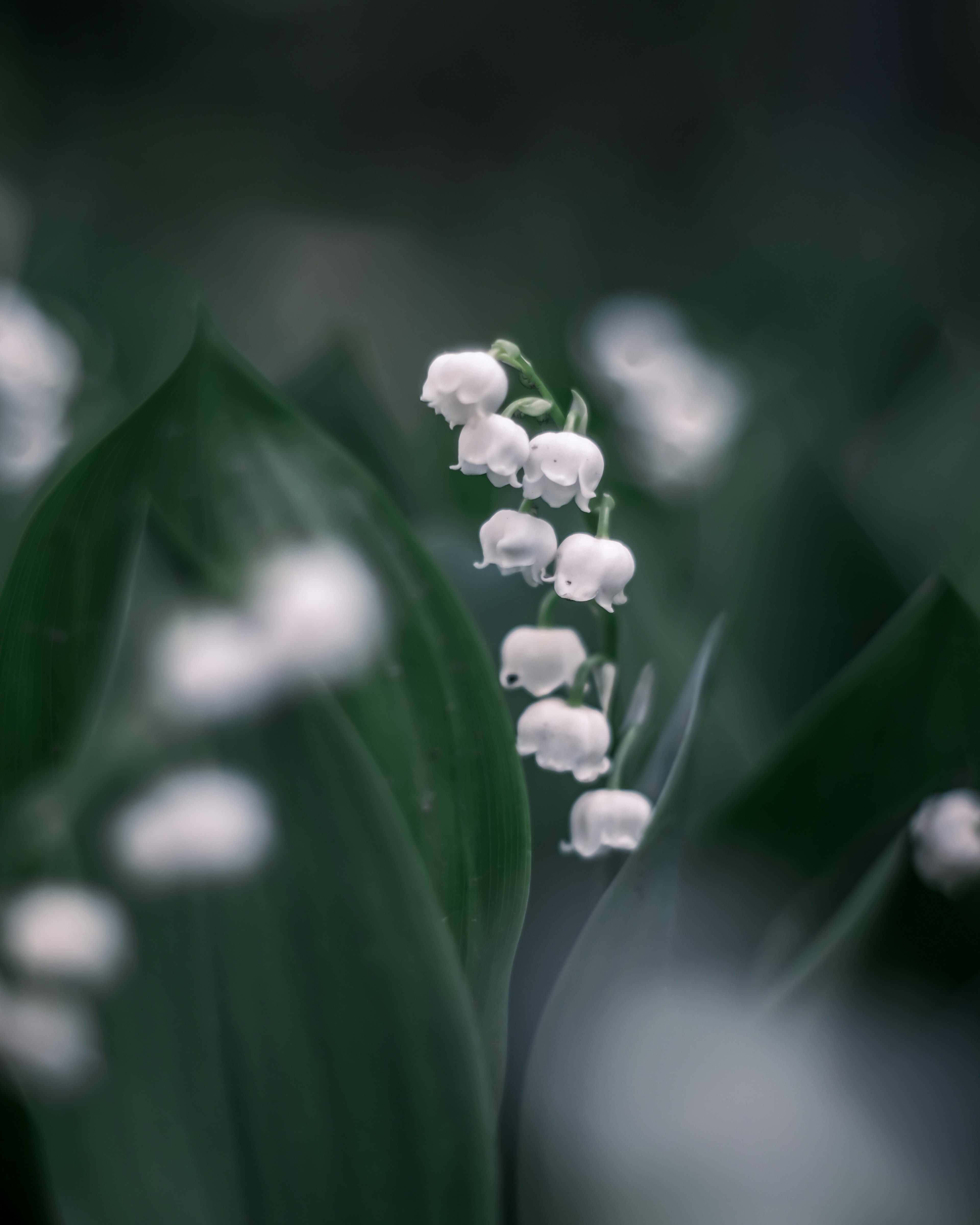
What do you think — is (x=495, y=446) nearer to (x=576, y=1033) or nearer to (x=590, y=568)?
(x=590, y=568)

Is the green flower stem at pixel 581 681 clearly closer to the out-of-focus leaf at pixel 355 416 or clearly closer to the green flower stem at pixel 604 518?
the green flower stem at pixel 604 518

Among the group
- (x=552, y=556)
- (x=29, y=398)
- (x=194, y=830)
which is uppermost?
(x=552, y=556)

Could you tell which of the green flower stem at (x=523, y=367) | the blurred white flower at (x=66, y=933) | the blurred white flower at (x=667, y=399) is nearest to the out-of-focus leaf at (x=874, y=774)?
the green flower stem at (x=523, y=367)

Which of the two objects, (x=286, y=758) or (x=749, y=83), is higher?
(x=749, y=83)

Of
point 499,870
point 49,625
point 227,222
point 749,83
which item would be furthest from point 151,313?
point 749,83

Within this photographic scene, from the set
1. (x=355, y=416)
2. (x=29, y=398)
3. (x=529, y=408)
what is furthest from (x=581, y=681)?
(x=29, y=398)

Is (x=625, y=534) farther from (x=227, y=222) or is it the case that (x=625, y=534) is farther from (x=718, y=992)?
(x=227, y=222)
